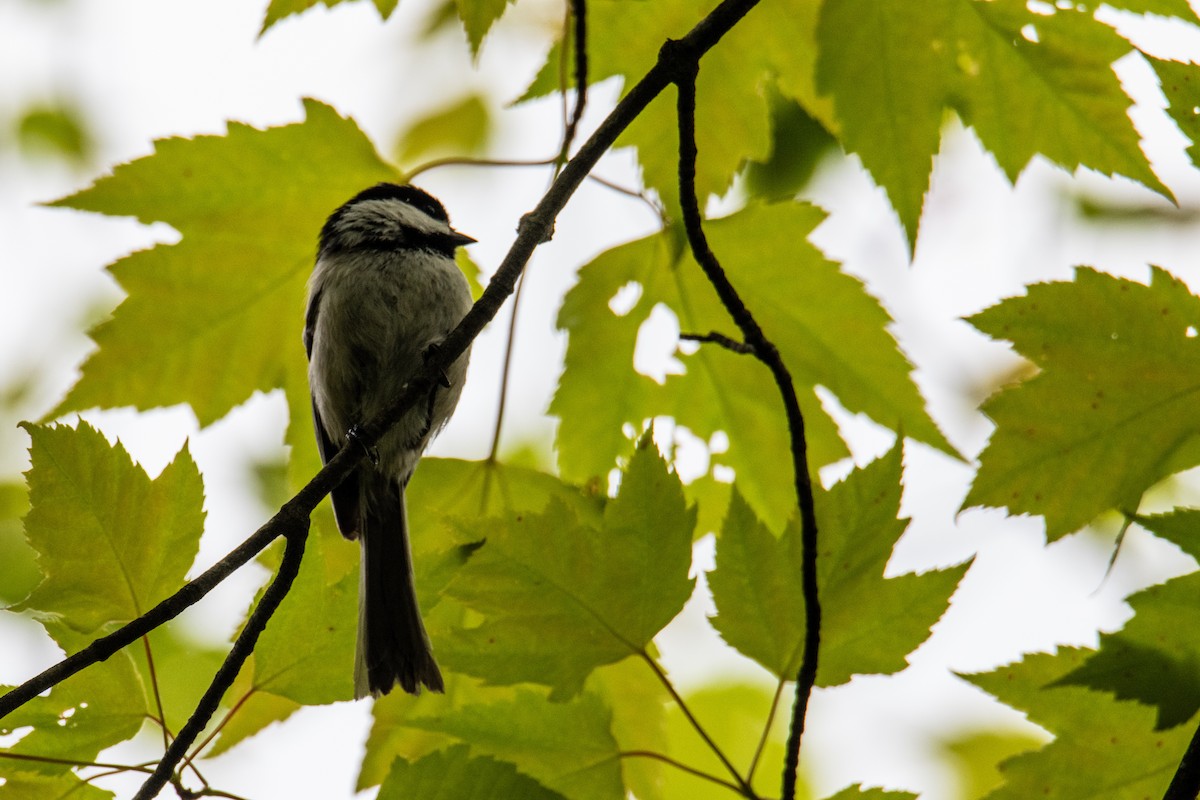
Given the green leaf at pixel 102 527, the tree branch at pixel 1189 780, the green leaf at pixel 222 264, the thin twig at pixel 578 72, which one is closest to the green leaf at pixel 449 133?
the green leaf at pixel 222 264

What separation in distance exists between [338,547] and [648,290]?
89 cm

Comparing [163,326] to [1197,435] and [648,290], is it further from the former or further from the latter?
[1197,435]

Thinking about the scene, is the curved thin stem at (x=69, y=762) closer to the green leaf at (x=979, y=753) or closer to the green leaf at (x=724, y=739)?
the green leaf at (x=724, y=739)

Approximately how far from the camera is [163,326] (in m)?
2.26

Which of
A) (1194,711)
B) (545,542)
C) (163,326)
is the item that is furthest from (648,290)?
(1194,711)

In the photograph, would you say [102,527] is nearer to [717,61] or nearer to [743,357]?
[743,357]

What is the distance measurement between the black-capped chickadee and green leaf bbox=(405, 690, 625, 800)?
116 centimetres

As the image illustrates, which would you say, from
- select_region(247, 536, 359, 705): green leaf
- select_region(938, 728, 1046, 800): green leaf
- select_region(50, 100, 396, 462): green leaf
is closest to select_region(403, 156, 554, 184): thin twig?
select_region(50, 100, 396, 462): green leaf

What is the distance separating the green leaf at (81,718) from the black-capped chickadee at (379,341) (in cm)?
118

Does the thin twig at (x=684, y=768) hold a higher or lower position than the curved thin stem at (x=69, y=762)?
lower

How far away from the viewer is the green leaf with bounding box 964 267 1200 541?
1.57 metres

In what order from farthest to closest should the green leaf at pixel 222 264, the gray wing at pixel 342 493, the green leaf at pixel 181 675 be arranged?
the gray wing at pixel 342 493 → the green leaf at pixel 181 675 → the green leaf at pixel 222 264

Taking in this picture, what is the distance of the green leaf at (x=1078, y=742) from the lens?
5.22ft

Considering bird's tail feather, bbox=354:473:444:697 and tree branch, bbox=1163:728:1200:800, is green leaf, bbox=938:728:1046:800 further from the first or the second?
tree branch, bbox=1163:728:1200:800
